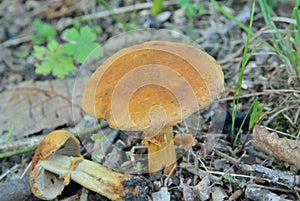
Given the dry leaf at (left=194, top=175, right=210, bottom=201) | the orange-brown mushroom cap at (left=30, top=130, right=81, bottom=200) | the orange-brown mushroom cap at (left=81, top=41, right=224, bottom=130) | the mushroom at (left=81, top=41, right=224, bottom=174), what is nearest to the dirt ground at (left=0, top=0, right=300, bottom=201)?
the dry leaf at (left=194, top=175, right=210, bottom=201)

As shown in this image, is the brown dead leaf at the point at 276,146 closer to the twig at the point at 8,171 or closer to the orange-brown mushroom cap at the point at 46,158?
the orange-brown mushroom cap at the point at 46,158

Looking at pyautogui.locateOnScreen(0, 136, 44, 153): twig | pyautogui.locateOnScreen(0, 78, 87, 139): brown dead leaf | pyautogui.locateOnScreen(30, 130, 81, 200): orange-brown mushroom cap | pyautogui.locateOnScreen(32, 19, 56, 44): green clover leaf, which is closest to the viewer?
pyautogui.locateOnScreen(30, 130, 81, 200): orange-brown mushroom cap

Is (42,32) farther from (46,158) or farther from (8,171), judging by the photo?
(46,158)

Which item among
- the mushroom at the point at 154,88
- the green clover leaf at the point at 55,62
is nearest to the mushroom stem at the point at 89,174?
the mushroom at the point at 154,88

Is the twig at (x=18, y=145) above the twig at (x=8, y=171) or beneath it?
above

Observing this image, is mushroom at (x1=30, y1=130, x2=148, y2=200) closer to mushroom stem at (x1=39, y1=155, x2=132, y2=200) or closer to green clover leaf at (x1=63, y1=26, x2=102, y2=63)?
mushroom stem at (x1=39, y1=155, x2=132, y2=200)

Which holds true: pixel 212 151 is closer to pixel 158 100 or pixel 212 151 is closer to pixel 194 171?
pixel 194 171

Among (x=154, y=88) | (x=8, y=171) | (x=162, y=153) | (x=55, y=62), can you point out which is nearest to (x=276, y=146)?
(x=162, y=153)
